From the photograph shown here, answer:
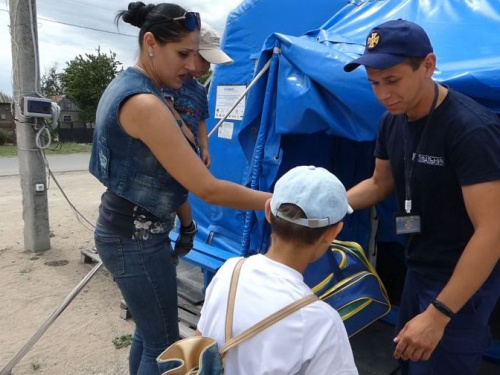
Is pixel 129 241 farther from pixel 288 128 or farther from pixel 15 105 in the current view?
pixel 15 105

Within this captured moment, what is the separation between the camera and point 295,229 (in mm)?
1223

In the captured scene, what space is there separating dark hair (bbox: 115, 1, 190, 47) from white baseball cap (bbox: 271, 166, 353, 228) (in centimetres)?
81

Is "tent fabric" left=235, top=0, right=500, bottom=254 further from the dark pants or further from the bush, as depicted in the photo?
the bush

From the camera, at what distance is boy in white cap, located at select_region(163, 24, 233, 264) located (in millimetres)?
2357

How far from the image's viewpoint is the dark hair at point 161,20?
1.69m

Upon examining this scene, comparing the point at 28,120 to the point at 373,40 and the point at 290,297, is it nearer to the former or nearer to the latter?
the point at 373,40

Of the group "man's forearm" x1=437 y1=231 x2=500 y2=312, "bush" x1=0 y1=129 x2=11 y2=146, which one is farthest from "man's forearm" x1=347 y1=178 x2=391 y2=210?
"bush" x1=0 y1=129 x2=11 y2=146

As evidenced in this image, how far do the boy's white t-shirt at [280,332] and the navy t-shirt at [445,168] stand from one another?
0.74 meters

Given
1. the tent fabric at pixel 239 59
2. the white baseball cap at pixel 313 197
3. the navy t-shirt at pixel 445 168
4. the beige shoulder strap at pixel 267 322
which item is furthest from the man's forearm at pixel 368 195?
the tent fabric at pixel 239 59

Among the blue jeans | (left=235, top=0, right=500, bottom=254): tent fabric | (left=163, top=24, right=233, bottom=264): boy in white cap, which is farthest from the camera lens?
(left=163, top=24, right=233, bottom=264): boy in white cap

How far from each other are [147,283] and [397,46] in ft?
4.36

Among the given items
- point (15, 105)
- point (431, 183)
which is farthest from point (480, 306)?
point (15, 105)

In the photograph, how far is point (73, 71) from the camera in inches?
1243

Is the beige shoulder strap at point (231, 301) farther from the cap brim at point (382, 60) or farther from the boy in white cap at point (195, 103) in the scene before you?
the boy in white cap at point (195, 103)
